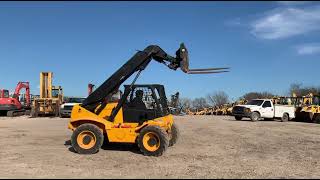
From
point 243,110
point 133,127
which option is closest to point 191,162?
point 133,127

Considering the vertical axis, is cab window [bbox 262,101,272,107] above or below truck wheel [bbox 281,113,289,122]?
above

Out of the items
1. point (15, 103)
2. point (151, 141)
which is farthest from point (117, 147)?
point (15, 103)

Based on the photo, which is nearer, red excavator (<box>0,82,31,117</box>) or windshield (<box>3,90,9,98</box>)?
red excavator (<box>0,82,31,117</box>)

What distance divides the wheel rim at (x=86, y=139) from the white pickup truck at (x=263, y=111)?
25917 millimetres

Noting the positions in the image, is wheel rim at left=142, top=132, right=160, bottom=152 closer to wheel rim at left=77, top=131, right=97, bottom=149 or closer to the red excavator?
wheel rim at left=77, top=131, right=97, bottom=149

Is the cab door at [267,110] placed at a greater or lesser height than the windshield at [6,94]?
lesser

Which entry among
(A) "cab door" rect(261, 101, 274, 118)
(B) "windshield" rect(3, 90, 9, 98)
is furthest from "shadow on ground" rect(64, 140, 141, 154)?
(B) "windshield" rect(3, 90, 9, 98)

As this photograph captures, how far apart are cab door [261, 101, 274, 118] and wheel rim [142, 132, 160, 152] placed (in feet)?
88.2

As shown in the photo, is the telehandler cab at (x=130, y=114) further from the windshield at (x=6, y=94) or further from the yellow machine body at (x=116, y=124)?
the windshield at (x=6, y=94)

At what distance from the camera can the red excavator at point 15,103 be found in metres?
41.7

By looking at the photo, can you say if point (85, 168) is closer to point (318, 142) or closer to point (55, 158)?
point (55, 158)

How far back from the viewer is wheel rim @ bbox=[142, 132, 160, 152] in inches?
558

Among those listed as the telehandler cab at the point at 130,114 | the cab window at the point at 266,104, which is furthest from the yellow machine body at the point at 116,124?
the cab window at the point at 266,104

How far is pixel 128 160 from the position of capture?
1316 centimetres
